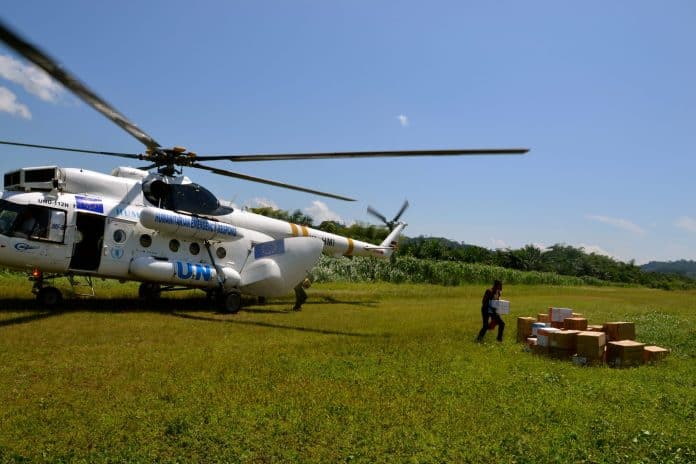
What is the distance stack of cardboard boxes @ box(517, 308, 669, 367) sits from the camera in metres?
9.84

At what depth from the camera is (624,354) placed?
384 inches

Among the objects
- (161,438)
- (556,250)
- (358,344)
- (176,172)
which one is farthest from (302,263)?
(556,250)

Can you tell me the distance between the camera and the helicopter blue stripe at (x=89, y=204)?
1352 cm

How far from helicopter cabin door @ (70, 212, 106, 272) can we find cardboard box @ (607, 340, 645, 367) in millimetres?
12342

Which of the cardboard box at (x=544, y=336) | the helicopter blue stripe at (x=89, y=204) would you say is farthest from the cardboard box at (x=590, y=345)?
the helicopter blue stripe at (x=89, y=204)

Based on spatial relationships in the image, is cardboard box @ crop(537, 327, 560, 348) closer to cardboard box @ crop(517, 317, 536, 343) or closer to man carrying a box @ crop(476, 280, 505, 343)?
cardboard box @ crop(517, 317, 536, 343)

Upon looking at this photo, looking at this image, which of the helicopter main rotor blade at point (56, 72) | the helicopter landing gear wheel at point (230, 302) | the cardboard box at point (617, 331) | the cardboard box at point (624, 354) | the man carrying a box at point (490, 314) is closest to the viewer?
the helicopter main rotor blade at point (56, 72)

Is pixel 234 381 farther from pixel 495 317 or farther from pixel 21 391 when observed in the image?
pixel 495 317

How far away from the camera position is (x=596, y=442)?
5.69 metres

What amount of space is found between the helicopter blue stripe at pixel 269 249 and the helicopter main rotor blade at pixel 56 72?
630 centimetres

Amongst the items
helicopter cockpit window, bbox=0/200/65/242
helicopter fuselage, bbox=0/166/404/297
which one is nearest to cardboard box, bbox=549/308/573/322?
helicopter fuselage, bbox=0/166/404/297

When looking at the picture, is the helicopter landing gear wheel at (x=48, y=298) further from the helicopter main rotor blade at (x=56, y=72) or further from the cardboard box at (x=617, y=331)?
the cardboard box at (x=617, y=331)

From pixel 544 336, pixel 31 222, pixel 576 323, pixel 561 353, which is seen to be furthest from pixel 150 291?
pixel 576 323

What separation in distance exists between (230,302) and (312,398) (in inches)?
363
